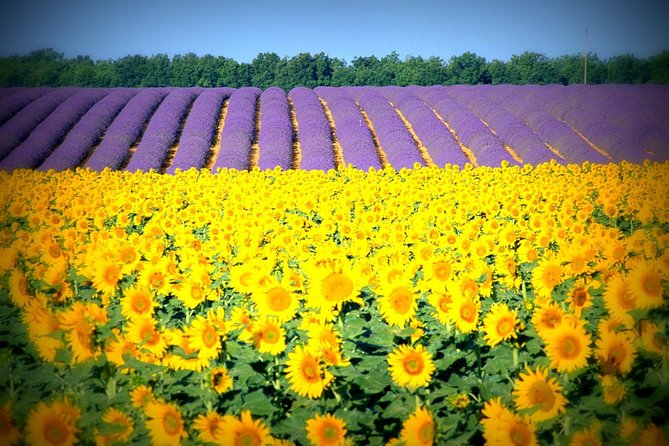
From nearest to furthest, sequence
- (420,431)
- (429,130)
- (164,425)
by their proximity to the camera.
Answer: (164,425) → (420,431) → (429,130)

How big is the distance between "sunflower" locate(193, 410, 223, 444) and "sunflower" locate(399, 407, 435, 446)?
0.93m

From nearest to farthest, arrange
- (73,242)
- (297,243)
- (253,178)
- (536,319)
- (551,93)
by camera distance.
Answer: (536,319), (73,242), (297,243), (253,178), (551,93)

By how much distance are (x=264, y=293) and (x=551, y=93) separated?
35.4 m

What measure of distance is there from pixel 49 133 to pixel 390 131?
1845cm

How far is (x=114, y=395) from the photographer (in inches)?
107

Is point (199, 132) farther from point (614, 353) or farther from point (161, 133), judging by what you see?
point (614, 353)

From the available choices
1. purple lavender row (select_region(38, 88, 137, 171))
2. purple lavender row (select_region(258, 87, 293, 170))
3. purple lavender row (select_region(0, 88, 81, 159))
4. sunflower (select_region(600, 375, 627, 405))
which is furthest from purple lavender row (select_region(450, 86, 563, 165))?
purple lavender row (select_region(0, 88, 81, 159))

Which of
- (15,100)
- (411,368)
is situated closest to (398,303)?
(411,368)

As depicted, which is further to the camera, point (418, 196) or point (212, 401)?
point (418, 196)

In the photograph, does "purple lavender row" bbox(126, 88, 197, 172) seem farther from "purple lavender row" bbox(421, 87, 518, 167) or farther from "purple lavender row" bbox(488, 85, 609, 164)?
"purple lavender row" bbox(488, 85, 609, 164)

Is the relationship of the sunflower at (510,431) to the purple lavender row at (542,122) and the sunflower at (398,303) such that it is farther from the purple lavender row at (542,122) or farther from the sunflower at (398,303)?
the purple lavender row at (542,122)

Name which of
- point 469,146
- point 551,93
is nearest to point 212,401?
point 469,146

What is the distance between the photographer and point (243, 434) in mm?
2277

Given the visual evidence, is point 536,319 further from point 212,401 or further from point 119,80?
point 119,80
